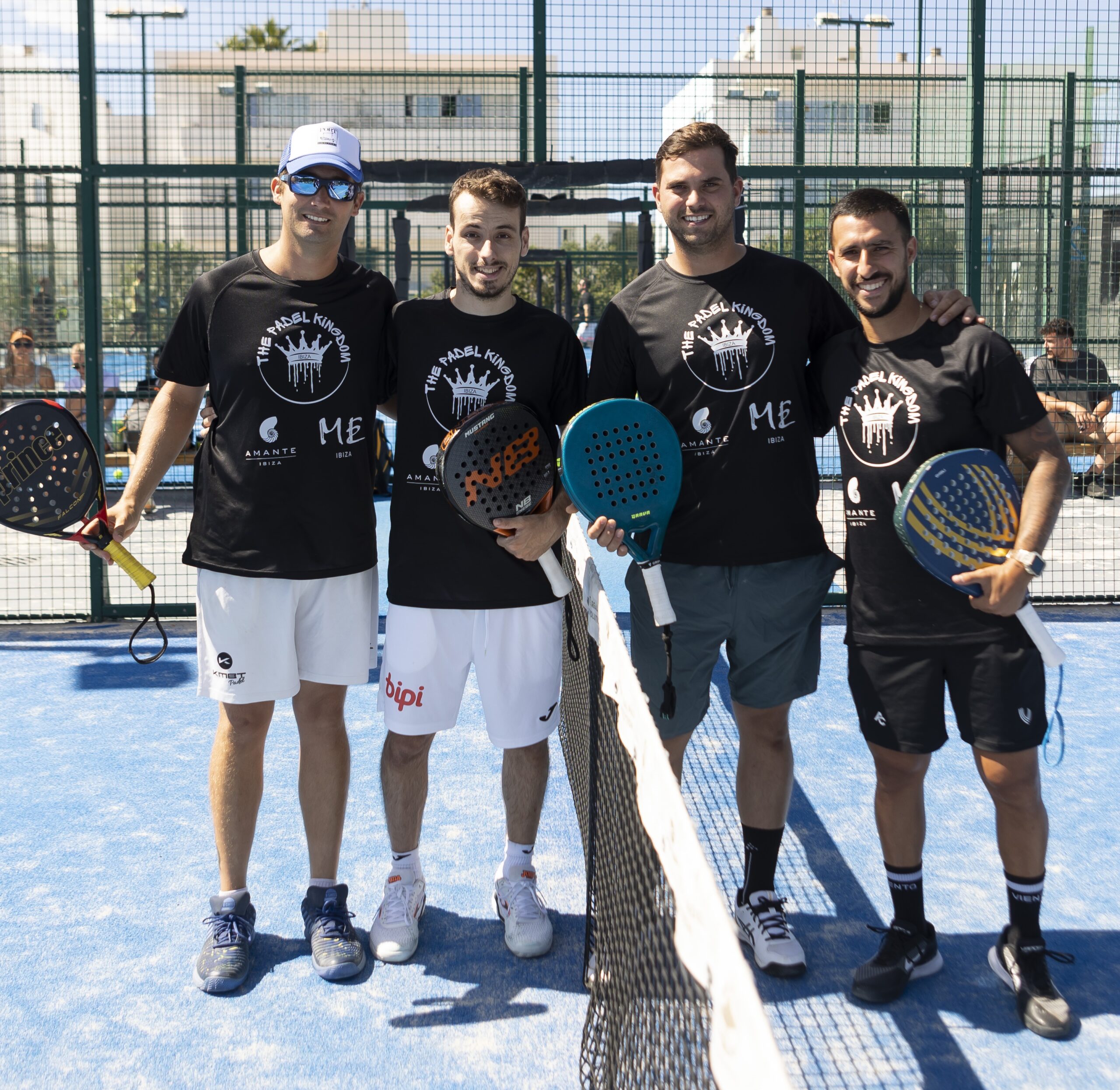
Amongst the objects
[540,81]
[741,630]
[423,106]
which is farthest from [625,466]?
[423,106]

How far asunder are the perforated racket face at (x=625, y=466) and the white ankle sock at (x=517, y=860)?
0.93 metres

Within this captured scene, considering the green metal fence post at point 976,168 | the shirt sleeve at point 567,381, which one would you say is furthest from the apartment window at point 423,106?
the shirt sleeve at point 567,381

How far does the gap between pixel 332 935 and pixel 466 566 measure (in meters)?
1.03

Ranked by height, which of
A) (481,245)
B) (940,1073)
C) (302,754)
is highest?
(481,245)

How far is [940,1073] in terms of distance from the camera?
266cm

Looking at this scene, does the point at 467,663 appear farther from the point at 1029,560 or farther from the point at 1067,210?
the point at 1067,210

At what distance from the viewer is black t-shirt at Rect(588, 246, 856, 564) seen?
3.18m

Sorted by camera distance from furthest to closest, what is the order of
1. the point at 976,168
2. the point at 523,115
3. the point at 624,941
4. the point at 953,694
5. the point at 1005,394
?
1. the point at 523,115
2. the point at 976,168
3. the point at 953,694
4. the point at 1005,394
5. the point at 624,941

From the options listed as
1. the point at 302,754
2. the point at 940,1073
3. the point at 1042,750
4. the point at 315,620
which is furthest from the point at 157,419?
the point at 1042,750

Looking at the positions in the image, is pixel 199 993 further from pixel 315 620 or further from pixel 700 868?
pixel 700 868

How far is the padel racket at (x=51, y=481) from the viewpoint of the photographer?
3.20m

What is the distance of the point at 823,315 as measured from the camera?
128 inches

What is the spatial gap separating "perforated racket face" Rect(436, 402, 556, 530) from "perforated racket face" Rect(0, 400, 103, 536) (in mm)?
988

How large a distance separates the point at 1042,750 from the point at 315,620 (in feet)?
9.43
